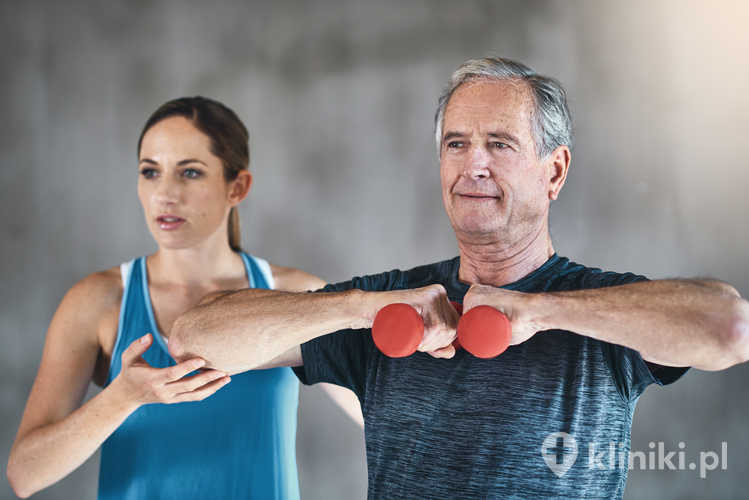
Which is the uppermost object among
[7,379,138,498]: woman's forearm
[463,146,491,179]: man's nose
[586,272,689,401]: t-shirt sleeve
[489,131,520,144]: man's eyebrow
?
[489,131,520,144]: man's eyebrow

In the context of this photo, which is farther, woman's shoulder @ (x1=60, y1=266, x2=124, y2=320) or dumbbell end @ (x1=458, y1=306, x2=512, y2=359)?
woman's shoulder @ (x1=60, y1=266, x2=124, y2=320)

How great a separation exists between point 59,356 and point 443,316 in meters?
1.14

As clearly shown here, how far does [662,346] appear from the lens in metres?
1.15

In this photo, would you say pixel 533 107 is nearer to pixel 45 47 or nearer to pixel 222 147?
pixel 222 147

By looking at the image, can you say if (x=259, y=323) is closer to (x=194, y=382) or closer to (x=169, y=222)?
(x=194, y=382)

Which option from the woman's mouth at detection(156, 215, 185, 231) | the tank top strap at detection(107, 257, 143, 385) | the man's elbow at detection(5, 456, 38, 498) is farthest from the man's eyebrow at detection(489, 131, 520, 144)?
the man's elbow at detection(5, 456, 38, 498)

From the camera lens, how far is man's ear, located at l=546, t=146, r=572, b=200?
1.52 m

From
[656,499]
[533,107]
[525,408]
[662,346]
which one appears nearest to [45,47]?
[533,107]

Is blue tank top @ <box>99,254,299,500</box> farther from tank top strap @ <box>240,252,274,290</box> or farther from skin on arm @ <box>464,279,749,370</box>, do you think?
skin on arm @ <box>464,279,749,370</box>

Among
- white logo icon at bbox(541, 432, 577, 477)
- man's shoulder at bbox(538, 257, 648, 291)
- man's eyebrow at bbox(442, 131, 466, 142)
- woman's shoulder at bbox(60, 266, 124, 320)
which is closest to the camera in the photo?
white logo icon at bbox(541, 432, 577, 477)


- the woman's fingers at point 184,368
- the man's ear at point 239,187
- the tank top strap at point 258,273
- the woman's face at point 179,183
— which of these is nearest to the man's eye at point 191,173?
the woman's face at point 179,183

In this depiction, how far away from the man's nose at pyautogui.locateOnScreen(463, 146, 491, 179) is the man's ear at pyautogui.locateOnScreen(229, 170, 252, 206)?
2.83ft

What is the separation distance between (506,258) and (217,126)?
99cm

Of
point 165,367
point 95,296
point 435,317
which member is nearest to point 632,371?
point 435,317
